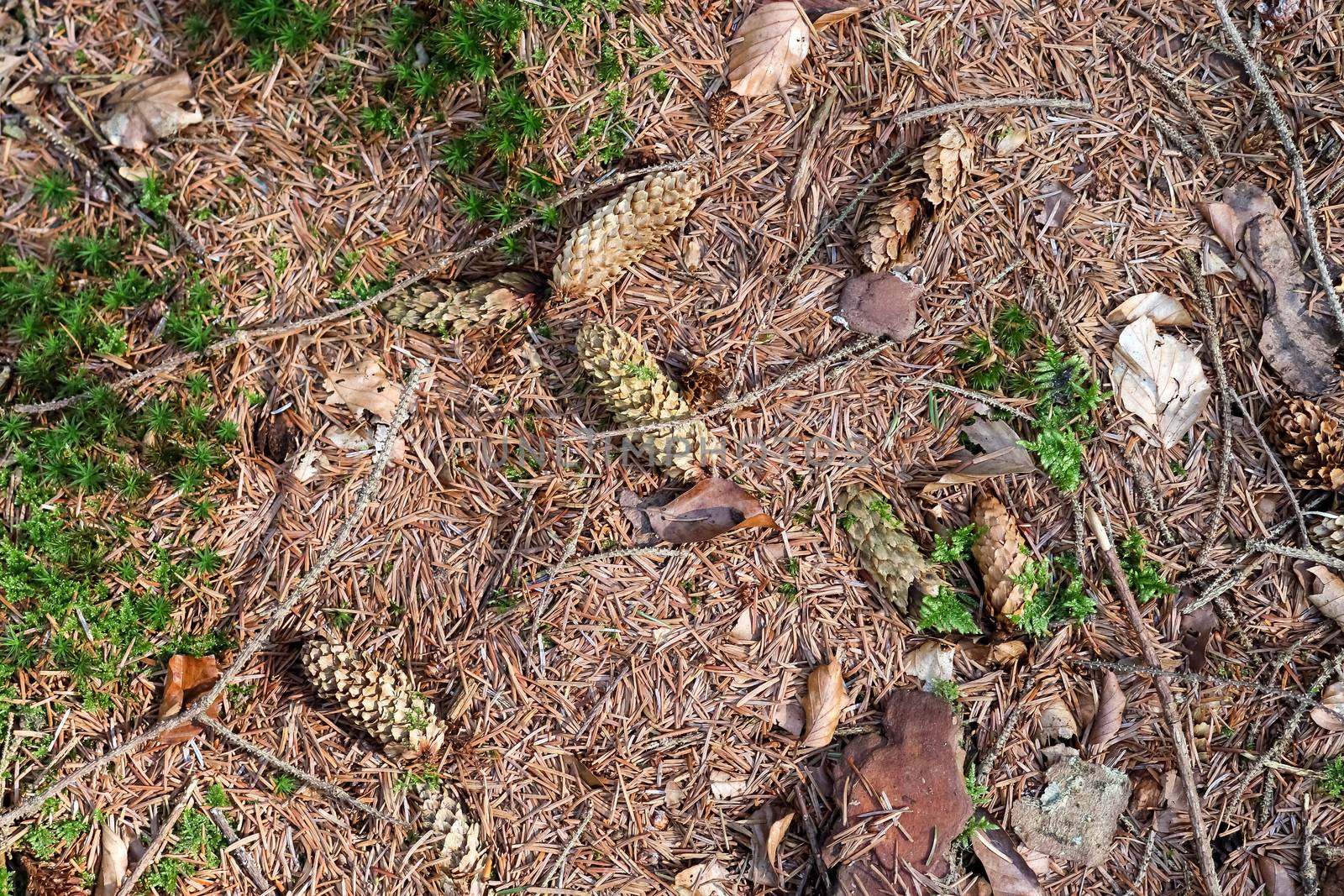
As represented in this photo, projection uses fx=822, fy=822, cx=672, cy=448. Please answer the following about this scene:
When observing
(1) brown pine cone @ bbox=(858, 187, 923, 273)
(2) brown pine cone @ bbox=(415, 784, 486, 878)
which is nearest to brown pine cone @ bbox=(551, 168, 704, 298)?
(1) brown pine cone @ bbox=(858, 187, 923, 273)

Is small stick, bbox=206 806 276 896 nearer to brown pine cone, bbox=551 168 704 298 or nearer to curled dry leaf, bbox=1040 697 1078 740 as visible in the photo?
brown pine cone, bbox=551 168 704 298

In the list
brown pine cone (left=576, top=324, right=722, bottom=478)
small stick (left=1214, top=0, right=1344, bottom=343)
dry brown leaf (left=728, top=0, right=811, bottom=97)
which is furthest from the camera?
small stick (left=1214, top=0, right=1344, bottom=343)

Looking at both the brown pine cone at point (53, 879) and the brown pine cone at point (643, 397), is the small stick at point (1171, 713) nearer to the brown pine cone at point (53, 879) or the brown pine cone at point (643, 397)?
the brown pine cone at point (643, 397)

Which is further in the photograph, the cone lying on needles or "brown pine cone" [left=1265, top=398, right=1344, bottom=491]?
"brown pine cone" [left=1265, top=398, right=1344, bottom=491]

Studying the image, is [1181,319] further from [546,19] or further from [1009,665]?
[546,19]

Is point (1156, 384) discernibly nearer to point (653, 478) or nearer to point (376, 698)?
point (653, 478)

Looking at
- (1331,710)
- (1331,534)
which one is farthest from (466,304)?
(1331,710)

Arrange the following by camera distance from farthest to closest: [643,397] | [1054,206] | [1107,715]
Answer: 1. [1054,206]
2. [1107,715]
3. [643,397]
